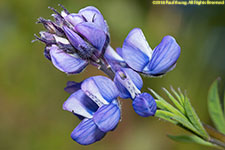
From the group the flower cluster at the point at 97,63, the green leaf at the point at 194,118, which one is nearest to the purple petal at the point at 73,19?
the flower cluster at the point at 97,63

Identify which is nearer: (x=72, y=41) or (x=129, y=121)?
(x=72, y=41)

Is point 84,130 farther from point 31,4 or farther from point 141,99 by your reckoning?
point 31,4

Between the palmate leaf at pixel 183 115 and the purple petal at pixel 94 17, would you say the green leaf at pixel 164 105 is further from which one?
the purple petal at pixel 94 17

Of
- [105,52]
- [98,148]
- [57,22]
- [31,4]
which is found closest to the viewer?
[57,22]

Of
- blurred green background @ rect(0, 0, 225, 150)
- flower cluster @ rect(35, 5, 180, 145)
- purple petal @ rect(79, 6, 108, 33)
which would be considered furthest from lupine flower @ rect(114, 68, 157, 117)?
blurred green background @ rect(0, 0, 225, 150)

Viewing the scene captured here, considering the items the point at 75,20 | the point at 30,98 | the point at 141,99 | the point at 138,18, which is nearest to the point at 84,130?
the point at 141,99

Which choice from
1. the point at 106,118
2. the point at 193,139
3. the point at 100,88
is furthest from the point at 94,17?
the point at 193,139

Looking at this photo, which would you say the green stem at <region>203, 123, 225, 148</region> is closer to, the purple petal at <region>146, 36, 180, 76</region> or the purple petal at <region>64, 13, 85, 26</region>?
the purple petal at <region>146, 36, 180, 76</region>
